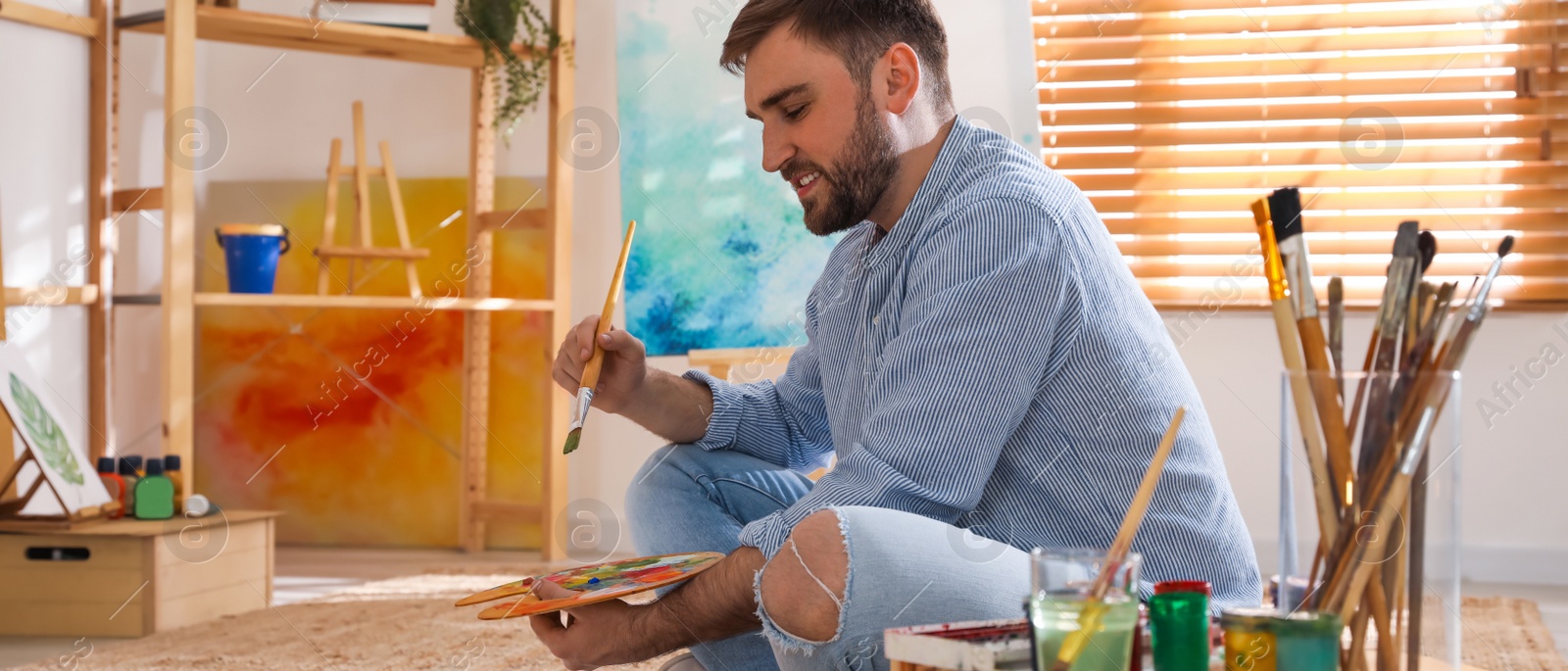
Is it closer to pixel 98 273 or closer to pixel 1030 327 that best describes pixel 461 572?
pixel 98 273

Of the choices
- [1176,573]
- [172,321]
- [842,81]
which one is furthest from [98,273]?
[1176,573]

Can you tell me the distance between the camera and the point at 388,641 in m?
1.74

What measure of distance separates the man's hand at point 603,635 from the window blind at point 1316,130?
1.79m

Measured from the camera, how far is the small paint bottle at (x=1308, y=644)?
2.12ft

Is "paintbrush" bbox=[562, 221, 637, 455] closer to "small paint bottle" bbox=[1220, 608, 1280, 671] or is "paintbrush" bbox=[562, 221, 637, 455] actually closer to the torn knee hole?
the torn knee hole

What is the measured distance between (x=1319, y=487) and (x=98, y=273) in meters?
2.35

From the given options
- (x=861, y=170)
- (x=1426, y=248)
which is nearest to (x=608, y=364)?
(x=861, y=170)

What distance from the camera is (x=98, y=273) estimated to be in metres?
2.43

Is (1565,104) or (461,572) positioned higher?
(1565,104)

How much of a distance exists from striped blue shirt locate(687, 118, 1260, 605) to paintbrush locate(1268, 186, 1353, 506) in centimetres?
25

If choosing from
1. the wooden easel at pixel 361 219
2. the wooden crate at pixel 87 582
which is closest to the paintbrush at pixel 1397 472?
the wooden crate at pixel 87 582

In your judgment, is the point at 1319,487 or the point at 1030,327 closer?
the point at 1319,487

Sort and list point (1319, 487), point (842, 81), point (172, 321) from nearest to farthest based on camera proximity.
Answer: point (1319, 487) < point (842, 81) < point (172, 321)

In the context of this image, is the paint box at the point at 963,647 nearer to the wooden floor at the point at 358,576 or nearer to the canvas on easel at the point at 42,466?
the wooden floor at the point at 358,576
